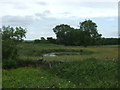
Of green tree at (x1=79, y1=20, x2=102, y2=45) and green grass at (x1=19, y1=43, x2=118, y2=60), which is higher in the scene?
green tree at (x1=79, y1=20, x2=102, y2=45)

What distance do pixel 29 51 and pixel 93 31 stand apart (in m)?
11.3

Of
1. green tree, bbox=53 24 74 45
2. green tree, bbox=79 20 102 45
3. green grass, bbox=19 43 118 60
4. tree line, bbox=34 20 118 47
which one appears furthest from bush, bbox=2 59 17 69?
green tree, bbox=53 24 74 45

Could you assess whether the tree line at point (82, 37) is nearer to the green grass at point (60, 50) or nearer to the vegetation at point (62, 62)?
the vegetation at point (62, 62)

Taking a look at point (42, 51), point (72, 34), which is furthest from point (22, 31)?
point (72, 34)

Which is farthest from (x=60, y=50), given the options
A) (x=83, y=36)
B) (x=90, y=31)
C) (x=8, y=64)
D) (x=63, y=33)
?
(x=63, y=33)

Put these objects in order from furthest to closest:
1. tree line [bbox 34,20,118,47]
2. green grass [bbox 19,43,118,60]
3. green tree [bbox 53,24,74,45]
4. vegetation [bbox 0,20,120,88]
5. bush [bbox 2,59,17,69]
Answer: green tree [bbox 53,24,74,45], tree line [bbox 34,20,118,47], green grass [bbox 19,43,118,60], bush [bbox 2,59,17,69], vegetation [bbox 0,20,120,88]

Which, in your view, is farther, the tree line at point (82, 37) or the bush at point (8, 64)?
the tree line at point (82, 37)

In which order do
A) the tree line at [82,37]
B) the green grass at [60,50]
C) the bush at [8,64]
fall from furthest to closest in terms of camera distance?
the tree line at [82,37], the green grass at [60,50], the bush at [8,64]

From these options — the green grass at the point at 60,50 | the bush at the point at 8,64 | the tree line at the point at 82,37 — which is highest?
the tree line at the point at 82,37

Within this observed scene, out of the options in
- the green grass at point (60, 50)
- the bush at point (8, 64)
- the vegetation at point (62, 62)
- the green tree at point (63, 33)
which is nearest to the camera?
the vegetation at point (62, 62)

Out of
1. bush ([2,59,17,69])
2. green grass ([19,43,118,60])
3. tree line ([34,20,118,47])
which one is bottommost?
bush ([2,59,17,69])

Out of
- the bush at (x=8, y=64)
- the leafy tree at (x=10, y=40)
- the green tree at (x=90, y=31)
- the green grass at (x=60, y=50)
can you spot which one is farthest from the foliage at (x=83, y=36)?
the bush at (x=8, y=64)

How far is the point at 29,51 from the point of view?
2372 cm

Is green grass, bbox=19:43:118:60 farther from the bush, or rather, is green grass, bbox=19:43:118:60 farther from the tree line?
the tree line
